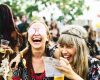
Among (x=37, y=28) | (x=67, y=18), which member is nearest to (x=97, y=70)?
(x=37, y=28)

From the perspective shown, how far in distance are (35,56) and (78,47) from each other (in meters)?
0.55

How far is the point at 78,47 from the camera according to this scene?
448 cm

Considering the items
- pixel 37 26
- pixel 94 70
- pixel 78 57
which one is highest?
pixel 37 26

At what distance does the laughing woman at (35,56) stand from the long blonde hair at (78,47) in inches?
11.4

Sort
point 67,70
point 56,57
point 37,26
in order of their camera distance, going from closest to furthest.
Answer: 1. point 67,70
2. point 56,57
3. point 37,26

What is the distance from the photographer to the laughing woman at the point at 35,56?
453 centimetres

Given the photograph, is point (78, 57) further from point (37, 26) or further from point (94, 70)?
point (37, 26)

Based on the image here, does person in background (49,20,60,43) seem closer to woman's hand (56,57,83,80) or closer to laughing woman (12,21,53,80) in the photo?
laughing woman (12,21,53,80)

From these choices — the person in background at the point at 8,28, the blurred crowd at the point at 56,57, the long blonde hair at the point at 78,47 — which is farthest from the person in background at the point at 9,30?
the long blonde hair at the point at 78,47

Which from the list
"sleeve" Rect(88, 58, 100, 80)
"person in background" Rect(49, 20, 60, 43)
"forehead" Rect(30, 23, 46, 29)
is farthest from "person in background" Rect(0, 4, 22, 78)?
"person in background" Rect(49, 20, 60, 43)

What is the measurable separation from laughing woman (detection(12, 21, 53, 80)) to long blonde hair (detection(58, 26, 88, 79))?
0.29 meters

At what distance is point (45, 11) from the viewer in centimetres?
2564

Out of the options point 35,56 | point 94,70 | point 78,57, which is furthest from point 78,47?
point 35,56

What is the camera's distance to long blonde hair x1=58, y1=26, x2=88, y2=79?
443cm
